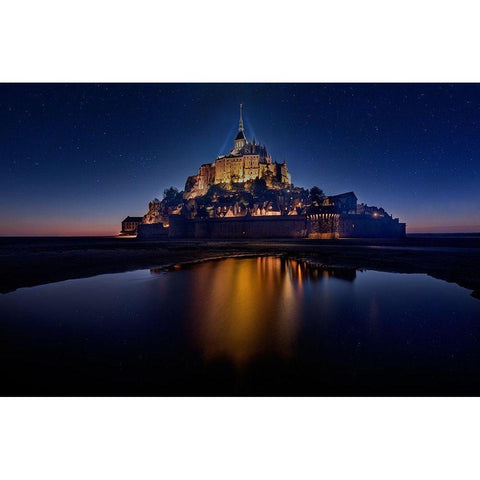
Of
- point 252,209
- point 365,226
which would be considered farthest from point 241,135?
point 365,226

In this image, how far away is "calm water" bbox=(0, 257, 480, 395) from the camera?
266cm

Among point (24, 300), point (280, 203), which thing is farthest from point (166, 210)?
point (24, 300)

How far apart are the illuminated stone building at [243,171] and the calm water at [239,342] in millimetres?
49608

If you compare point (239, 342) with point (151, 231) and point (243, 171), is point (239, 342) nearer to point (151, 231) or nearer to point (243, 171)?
point (151, 231)

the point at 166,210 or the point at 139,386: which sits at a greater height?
the point at 166,210

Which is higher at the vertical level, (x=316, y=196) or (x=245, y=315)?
(x=316, y=196)

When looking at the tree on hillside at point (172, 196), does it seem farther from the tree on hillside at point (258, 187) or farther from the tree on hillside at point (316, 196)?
the tree on hillside at point (316, 196)

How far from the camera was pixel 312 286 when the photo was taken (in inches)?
259

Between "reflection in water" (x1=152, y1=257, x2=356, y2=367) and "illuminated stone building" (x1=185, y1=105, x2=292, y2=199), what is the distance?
1868 inches

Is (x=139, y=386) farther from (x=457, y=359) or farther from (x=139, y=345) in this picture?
(x=457, y=359)

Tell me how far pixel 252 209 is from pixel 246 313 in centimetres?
4131

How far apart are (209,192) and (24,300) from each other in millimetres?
49903

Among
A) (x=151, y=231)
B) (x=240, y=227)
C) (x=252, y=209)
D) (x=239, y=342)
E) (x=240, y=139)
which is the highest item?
(x=240, y=139)

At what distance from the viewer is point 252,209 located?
1786 inches
